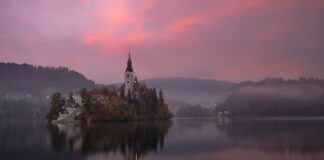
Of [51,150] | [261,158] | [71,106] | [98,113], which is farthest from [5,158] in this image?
[71,106]

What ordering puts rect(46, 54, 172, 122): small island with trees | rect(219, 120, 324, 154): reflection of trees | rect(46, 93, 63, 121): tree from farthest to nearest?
rect(46, 93, 63, 121): tree
rect(46, 54, 172, 122): small island with trees
rect(219, 120, 324, 154): reflection of trees

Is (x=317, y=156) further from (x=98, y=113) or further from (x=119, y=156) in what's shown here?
(x=98, y=113)

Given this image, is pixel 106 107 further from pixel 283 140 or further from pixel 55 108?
pixel 283 140

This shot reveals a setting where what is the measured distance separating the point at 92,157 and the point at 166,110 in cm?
14472

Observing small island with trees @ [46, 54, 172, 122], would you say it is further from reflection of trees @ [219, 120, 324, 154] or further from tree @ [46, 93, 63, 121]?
reflection of trees @ [219, 120, 324, 154]

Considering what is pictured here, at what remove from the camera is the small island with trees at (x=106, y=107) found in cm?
14412

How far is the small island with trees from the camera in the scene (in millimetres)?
144125

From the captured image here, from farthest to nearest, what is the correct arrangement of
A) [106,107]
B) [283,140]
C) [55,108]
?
[55,108] → [106,107] → [283,140]

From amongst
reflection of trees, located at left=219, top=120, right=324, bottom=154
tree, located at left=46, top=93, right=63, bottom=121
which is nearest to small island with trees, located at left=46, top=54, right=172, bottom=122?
tree, located at left=46, top=93, right=63, bottom=121

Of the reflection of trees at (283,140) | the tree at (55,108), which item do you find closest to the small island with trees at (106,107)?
the tree at (55,108)

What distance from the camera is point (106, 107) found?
146m

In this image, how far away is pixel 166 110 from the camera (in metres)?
178

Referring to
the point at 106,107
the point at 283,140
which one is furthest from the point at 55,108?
the point at 283,140

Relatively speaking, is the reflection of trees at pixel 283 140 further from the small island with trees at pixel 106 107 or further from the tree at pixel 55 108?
the tree at pixel 55 108
